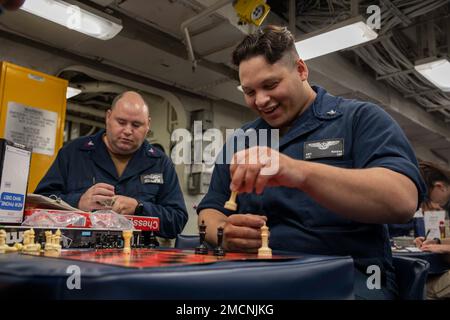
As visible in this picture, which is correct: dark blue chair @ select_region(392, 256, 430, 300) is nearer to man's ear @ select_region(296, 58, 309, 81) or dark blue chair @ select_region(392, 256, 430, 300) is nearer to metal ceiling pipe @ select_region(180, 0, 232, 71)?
man's ear @ select_region(296, 58, 309, 81)

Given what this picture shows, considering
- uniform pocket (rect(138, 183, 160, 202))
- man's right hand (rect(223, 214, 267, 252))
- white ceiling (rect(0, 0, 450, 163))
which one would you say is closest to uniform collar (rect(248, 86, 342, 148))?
man's right hand (rect(223, 214, 267, 252))

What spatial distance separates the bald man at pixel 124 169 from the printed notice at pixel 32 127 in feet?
4.16

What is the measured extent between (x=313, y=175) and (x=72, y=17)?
2.75 meters

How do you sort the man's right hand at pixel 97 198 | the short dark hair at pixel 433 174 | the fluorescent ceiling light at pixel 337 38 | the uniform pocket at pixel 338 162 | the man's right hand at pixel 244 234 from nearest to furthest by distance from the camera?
1. the man's right hand at pixel 244 234
2. the uniform pocket at pixel 338 162
3. the man's right hand at pixel 97 198
4. the fluorescent ceiling light at pixel 337 38
5. the short dark hair at pixel 433 174

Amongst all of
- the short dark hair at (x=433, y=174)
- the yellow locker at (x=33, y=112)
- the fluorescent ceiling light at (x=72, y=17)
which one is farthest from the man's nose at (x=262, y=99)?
the short dark hair at (x=433, y=174)

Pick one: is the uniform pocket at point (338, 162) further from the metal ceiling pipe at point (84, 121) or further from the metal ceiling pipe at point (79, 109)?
the metal ceiling pipe at point (84, 121)

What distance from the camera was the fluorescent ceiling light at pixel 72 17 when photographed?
2.77 meters

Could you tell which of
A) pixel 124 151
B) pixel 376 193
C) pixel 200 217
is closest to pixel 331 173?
pixel 376 193

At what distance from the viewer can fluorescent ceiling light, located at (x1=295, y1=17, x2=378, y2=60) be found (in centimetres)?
299

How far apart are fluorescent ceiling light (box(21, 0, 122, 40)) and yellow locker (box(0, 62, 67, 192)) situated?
0.58m

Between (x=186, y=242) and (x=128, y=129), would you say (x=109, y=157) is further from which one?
(x=186, y=242)

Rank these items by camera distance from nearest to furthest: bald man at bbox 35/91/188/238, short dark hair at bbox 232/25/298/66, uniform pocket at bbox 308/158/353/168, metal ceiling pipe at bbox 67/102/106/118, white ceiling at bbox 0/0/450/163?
uniform pocket at bbox 308/158/353/168, short dark hair at bbox 232/25/298/66, bald man at bbox 35/91/188/238, white ceiling at bbox 0/0/450/163, metal ceiling pipe at bbox 67/102/106/118
